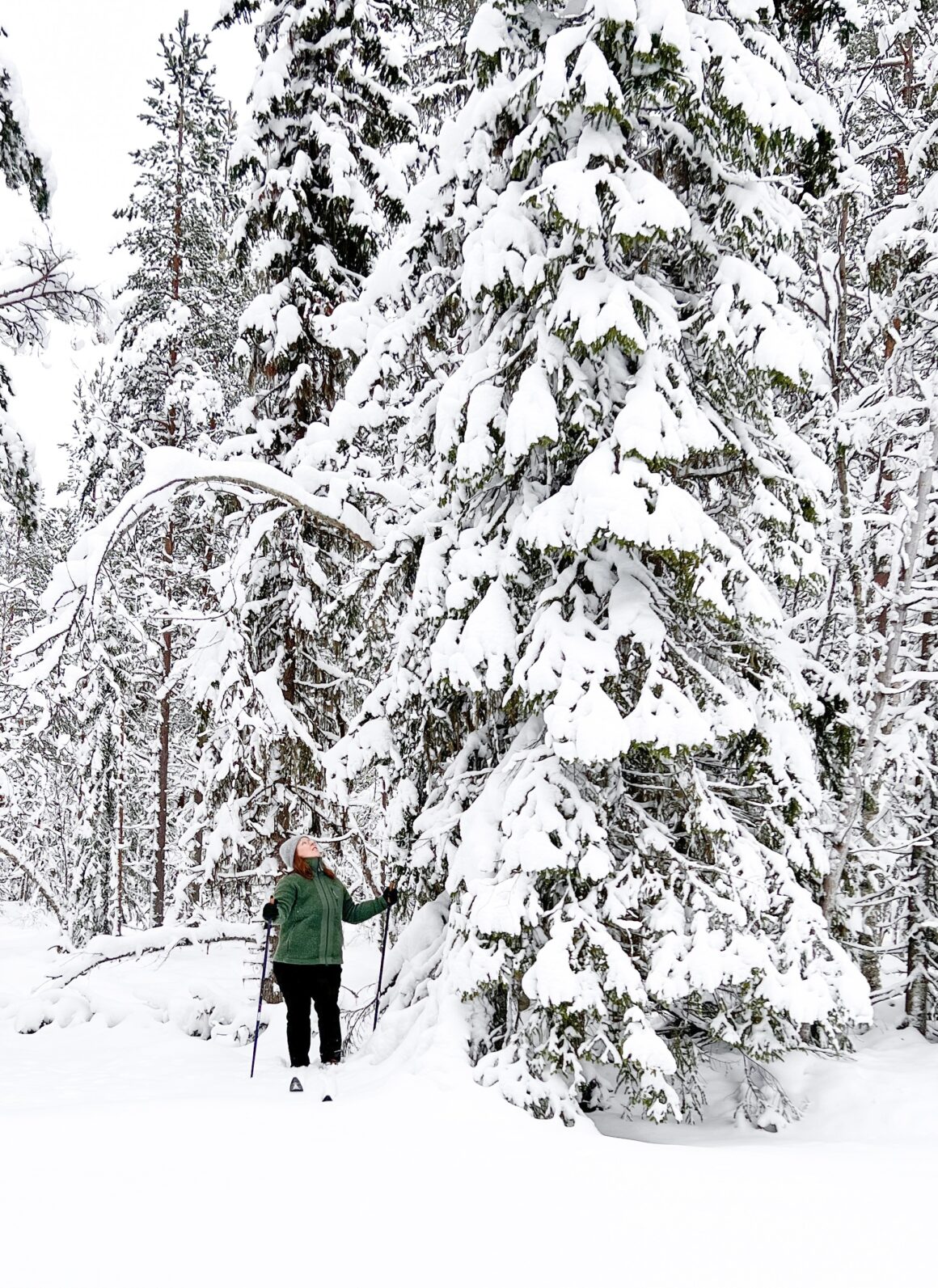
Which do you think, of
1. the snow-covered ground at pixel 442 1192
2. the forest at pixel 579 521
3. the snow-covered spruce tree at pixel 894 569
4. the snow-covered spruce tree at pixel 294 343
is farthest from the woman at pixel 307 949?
the snow-covered spruce tree at pixel 894 569

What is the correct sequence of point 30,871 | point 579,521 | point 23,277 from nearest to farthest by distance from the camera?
1. point 579,521
2. point 23,277
3. point 30,871

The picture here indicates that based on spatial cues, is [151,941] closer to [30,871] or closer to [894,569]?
[30,871]

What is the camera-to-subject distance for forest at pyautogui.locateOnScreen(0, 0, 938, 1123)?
5695 millimetres

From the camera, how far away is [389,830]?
7.46 metres

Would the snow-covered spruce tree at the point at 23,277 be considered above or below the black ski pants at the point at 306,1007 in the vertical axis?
above

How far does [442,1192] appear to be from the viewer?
4445 mm

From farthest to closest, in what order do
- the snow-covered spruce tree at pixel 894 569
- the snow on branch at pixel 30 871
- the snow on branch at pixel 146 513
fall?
the snow on branch at pixel 30 871, the snow-covered spruce tree at pixel 894 569, the snow on branch at pixel 146 513

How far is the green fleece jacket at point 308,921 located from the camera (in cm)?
788

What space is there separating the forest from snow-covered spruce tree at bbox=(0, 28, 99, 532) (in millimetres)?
38

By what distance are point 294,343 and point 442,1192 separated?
8.56 m

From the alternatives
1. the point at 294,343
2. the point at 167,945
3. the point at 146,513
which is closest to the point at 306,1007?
the point at 167,945

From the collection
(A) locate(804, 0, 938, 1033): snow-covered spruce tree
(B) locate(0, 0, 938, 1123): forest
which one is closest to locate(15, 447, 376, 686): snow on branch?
(B) locate(0, 0, 938, 1123): forest

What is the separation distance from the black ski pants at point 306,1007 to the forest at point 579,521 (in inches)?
24.1

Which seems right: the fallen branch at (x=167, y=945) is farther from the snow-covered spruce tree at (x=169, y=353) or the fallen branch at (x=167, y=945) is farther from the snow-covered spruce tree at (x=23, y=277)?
the snow-covered spruce tree at (x=23, y=277)
